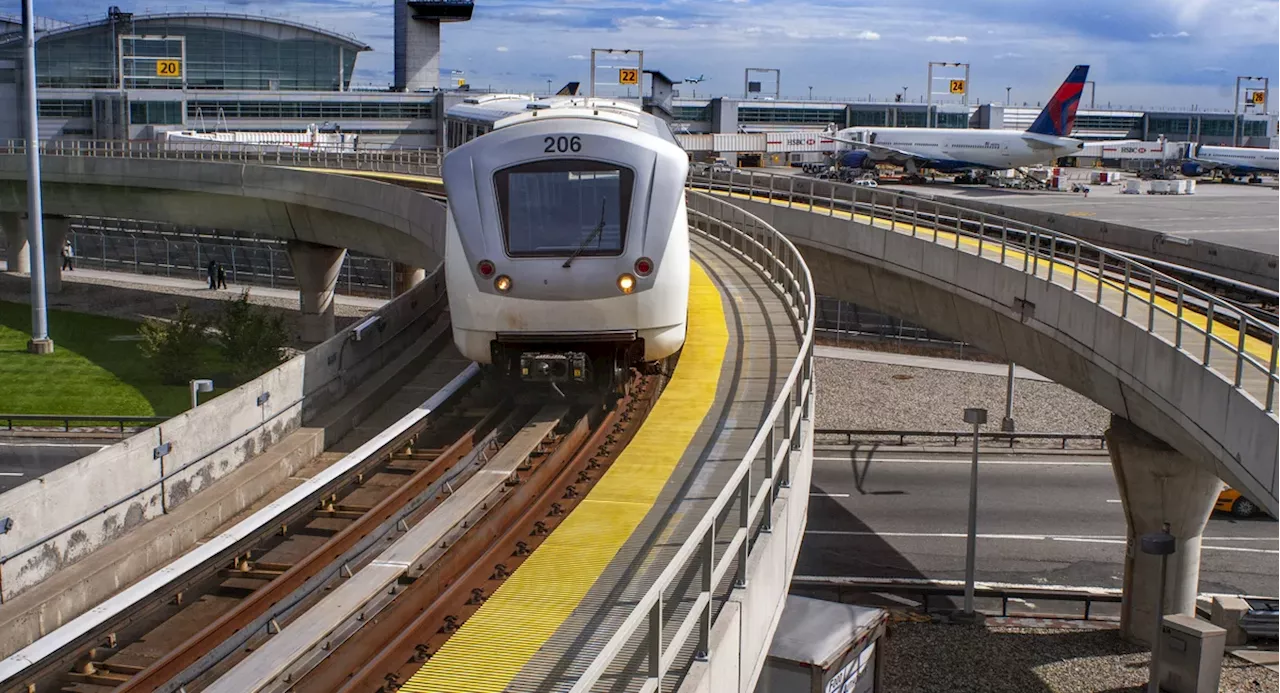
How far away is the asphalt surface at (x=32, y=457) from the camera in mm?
25891

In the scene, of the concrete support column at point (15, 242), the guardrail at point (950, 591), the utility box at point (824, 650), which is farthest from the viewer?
the concrete support column at point (15, 242)

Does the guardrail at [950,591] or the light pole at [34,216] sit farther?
the light pole at [34,216]

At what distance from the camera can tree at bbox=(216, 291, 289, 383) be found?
115ft

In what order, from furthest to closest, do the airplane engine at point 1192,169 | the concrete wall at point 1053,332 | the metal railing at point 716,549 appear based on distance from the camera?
the airplane engine at point 1192,169
the concrete wall at point 1053,332
the metal railing at point 716,549

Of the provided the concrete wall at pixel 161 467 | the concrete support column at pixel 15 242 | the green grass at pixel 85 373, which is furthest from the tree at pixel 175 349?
the concrete support column at pixel 15 242

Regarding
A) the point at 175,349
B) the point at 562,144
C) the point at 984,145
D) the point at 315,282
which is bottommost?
the point at 175,349

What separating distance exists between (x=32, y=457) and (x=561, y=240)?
61.9ft

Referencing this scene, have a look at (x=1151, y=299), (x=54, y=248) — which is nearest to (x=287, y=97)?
(x=54, y=248)

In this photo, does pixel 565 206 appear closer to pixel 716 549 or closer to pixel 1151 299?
pixel 716 549

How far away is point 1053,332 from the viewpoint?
20.5m

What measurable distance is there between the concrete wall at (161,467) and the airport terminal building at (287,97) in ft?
243

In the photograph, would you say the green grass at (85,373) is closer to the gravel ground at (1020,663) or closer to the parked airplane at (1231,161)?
the gravel ground at (1020,663)

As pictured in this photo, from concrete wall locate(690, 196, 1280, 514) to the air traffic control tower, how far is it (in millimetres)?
82698

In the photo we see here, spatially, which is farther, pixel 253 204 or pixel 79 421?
pixel 253 204
